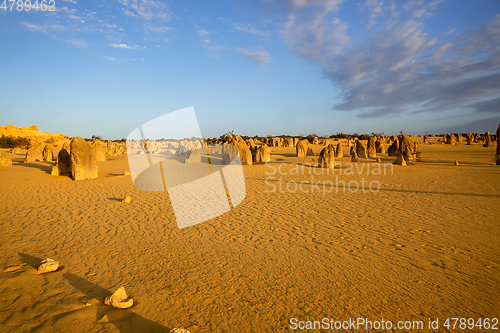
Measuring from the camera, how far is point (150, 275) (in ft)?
13.0

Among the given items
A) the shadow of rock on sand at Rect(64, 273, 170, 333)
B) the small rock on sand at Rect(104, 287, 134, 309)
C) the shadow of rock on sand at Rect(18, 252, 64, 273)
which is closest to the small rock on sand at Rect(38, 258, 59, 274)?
the shadow of rock on sand at Rect(18, 252, 64, 273)

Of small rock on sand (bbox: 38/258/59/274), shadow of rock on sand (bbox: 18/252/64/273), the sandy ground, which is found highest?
small rock on sand (bbox: 38/258/59/274)

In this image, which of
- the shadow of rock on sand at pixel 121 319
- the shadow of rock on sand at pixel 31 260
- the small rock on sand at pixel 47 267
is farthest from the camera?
the shadow of rock on sand at pixel 31 260

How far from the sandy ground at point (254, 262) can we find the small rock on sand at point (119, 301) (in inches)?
3.3

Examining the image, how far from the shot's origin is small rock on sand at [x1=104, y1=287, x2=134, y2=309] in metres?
3.12

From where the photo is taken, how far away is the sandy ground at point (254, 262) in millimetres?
3062

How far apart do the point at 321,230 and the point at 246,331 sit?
11.2 ft

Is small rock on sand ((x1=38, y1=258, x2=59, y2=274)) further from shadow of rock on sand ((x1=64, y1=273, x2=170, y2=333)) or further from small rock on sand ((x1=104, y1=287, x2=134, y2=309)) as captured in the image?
small rock on sand ((x1=104, y1=287, x2=134, y2=309))

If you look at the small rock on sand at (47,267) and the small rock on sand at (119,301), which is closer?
the small rock on sand at (119,301)

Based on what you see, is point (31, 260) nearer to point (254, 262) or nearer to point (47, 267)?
point (47, 267)

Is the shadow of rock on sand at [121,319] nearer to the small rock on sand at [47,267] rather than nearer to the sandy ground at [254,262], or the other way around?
the sandy ground at [254,262]

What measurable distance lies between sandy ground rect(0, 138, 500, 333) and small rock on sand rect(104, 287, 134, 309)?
0.27 ft

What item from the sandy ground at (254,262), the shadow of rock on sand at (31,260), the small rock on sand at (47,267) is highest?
the small rock on sand at (47,267)

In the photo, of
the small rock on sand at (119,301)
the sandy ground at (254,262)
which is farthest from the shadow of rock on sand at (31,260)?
the small rock on sand at (119,301)
